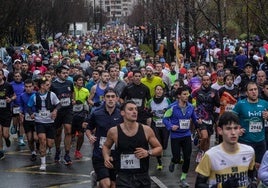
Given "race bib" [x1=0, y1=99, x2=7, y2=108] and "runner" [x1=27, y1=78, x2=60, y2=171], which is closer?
"runner" [x1=27, y1=78, x2=60, y2=171]

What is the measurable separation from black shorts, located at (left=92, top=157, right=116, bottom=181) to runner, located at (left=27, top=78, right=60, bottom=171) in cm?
334

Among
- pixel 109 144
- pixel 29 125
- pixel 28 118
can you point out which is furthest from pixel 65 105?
pixel 109 144

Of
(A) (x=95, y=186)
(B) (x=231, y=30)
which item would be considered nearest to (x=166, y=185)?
(A) (x=95, y=186)

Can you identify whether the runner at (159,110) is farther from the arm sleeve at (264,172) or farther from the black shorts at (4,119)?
the arm sleeve at (264,172)

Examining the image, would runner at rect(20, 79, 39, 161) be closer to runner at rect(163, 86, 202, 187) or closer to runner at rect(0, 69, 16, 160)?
runner at rect(0, 69, 16, 160)

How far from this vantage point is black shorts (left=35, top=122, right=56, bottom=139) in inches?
473

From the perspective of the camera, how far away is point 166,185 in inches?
413

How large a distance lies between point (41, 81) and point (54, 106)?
528 millimetres

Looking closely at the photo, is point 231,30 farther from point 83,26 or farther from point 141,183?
point 141,183

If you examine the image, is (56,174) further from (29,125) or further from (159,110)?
(159,110)

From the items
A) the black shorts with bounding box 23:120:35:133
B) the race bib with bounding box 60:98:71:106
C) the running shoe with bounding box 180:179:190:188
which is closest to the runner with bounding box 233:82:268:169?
the running shoe with bounding box 180:179:190:188

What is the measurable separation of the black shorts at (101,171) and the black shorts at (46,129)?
3.43 m

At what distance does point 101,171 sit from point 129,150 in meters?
1.36

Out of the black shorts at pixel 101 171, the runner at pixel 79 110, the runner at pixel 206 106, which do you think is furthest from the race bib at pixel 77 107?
the black shorts at pixel 101 171
